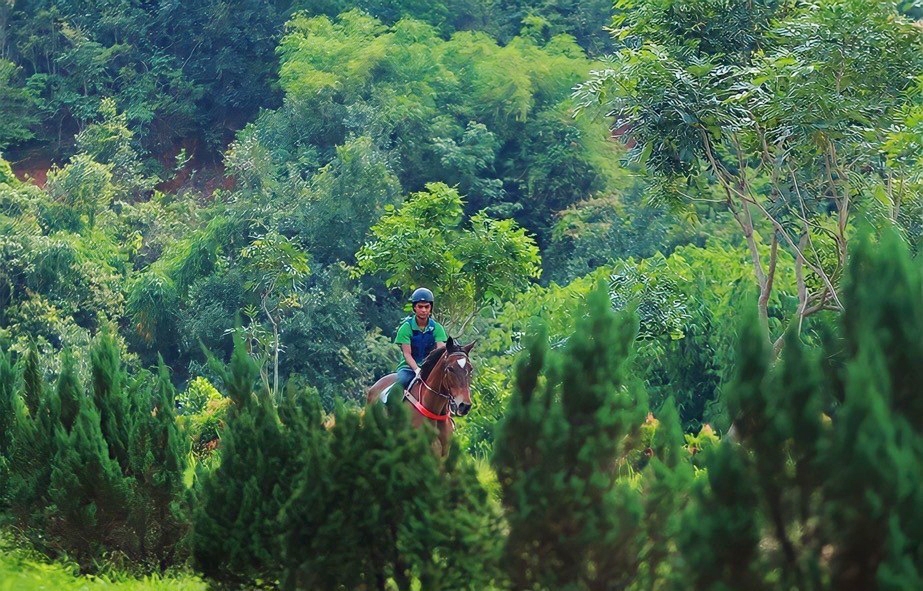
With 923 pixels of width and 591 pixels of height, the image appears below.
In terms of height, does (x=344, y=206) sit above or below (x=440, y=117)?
above

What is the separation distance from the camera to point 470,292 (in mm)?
17281

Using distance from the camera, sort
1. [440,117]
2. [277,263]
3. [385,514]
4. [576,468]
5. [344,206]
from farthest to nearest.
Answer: [440,117] → [344,206] → [277,263] → [385,514] → [576,468]

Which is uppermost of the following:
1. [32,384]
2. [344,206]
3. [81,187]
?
[32,384]

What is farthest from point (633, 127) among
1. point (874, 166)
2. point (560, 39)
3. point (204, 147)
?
point (204, 147)

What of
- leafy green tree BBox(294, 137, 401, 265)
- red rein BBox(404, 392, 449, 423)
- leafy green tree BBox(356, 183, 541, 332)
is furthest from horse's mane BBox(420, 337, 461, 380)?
leafy green tree BBox(294, 137, 401, 265)

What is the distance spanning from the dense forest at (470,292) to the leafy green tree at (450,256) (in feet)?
0.16

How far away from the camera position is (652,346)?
58.6 feet

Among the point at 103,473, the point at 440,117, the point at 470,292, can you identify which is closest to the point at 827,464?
the point at 103,473

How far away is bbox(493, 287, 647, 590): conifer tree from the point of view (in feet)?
15.9

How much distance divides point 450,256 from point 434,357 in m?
6.88

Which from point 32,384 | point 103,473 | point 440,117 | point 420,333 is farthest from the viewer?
point 440,117

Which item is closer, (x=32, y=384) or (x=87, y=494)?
(x=87, y=494)

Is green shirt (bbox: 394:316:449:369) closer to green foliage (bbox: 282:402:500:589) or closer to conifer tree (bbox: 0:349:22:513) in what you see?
conifer tree (bbox: 0:349:22:513)

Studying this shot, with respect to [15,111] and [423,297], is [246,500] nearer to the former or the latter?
[423,297]
